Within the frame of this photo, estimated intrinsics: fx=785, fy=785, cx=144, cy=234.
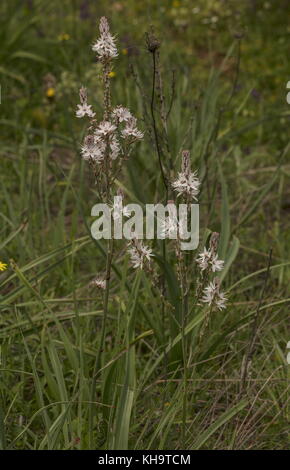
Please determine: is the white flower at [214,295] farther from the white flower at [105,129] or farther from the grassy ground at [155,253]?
the white flower at [105,129]

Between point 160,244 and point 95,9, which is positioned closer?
point 160,244

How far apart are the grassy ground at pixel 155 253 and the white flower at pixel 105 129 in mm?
318

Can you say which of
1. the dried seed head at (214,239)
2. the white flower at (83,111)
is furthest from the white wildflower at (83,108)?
the dried seed head at (214,239)

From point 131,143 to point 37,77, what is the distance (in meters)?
3.34

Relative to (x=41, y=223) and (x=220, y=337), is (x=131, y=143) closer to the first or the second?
(x=220, y=337)

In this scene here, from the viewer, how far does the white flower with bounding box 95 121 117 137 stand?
1.78m

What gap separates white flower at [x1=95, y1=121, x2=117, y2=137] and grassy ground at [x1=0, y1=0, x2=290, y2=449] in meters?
0.32

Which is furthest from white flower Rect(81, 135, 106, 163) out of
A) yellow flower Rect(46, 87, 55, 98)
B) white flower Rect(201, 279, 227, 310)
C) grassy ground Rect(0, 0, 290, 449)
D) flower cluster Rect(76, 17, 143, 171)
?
yellow flower Rect(46, 87, 55, 98)

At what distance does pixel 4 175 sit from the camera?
12.5 ft

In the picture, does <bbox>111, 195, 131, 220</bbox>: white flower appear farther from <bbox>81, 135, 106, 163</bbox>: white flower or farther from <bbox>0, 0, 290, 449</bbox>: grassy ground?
<bbox>0, 0, 290, 449</bbox>: grassy ground

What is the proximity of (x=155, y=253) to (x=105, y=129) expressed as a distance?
84cm

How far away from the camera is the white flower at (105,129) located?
1775 millimetres

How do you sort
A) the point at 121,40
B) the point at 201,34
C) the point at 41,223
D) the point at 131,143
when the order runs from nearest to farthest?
the point at 131,143
the point at 41,223
the point at 121,40
the point at 201,34

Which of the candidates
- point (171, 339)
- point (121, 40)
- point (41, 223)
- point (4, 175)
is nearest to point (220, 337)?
point (171, 339)
